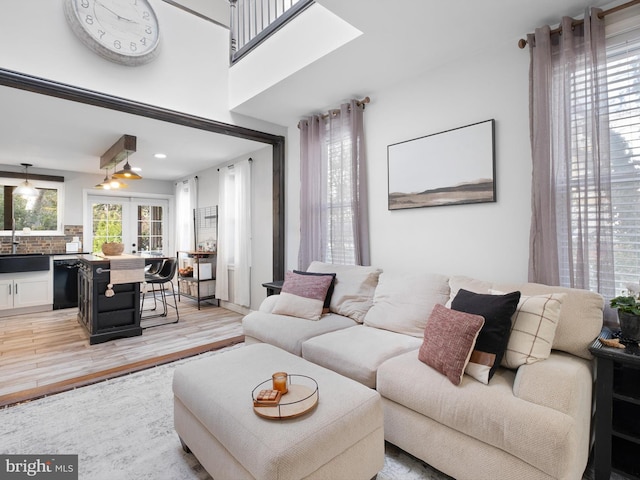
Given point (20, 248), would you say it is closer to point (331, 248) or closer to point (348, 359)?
point (331, 248)

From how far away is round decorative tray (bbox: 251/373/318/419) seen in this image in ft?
4.26

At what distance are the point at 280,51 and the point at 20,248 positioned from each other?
549cm

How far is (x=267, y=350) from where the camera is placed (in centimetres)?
207

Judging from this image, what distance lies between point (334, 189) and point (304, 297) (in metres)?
1.27

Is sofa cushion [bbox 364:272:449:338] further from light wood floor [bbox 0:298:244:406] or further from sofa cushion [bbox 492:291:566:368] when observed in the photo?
light wood floor [bbox 0:298:244:406]

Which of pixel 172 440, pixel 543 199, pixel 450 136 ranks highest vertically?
pixel 450 136

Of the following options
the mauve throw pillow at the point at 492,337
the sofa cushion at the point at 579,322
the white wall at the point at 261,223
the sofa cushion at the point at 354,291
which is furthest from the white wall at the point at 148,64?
the sofa cushion at the point at 579,322

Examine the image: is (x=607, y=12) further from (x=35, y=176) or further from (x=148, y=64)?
(x=35, y=176)

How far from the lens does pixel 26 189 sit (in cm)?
539

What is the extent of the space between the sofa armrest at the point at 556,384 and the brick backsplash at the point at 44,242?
22.8ft

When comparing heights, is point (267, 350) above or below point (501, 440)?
above

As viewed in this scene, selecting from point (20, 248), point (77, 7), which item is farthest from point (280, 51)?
point (20, 248)

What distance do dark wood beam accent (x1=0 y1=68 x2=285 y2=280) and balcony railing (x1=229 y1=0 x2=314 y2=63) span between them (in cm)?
79

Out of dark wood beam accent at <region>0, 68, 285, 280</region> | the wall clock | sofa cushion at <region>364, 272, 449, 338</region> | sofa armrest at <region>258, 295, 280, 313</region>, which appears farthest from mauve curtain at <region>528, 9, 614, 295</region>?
the wall clock
